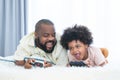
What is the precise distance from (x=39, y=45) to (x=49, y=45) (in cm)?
8

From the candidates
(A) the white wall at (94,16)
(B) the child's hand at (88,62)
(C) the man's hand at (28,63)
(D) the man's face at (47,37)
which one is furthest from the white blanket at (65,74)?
(A) the white wall at (94,16)

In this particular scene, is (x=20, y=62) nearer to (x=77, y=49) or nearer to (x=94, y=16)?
(x=77, y=49)

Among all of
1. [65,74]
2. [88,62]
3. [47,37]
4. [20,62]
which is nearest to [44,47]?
[47,37]

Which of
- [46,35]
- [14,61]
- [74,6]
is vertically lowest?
[14,61]

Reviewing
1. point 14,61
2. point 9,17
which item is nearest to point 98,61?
point 14,61

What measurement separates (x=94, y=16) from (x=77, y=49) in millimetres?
1093

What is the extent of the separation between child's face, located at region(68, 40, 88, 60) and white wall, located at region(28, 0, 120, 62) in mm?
921

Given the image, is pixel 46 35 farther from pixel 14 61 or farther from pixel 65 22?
pixel 65 22

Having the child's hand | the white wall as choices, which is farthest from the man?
the white wall

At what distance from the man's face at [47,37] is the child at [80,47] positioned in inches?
2.6

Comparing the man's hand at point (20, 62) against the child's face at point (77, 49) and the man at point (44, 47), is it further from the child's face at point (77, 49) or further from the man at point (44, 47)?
the child's face at point (77, 49)

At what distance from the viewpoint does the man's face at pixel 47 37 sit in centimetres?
153

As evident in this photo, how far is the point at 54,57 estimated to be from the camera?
1.56 metres

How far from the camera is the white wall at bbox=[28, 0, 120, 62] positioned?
2.47 m
